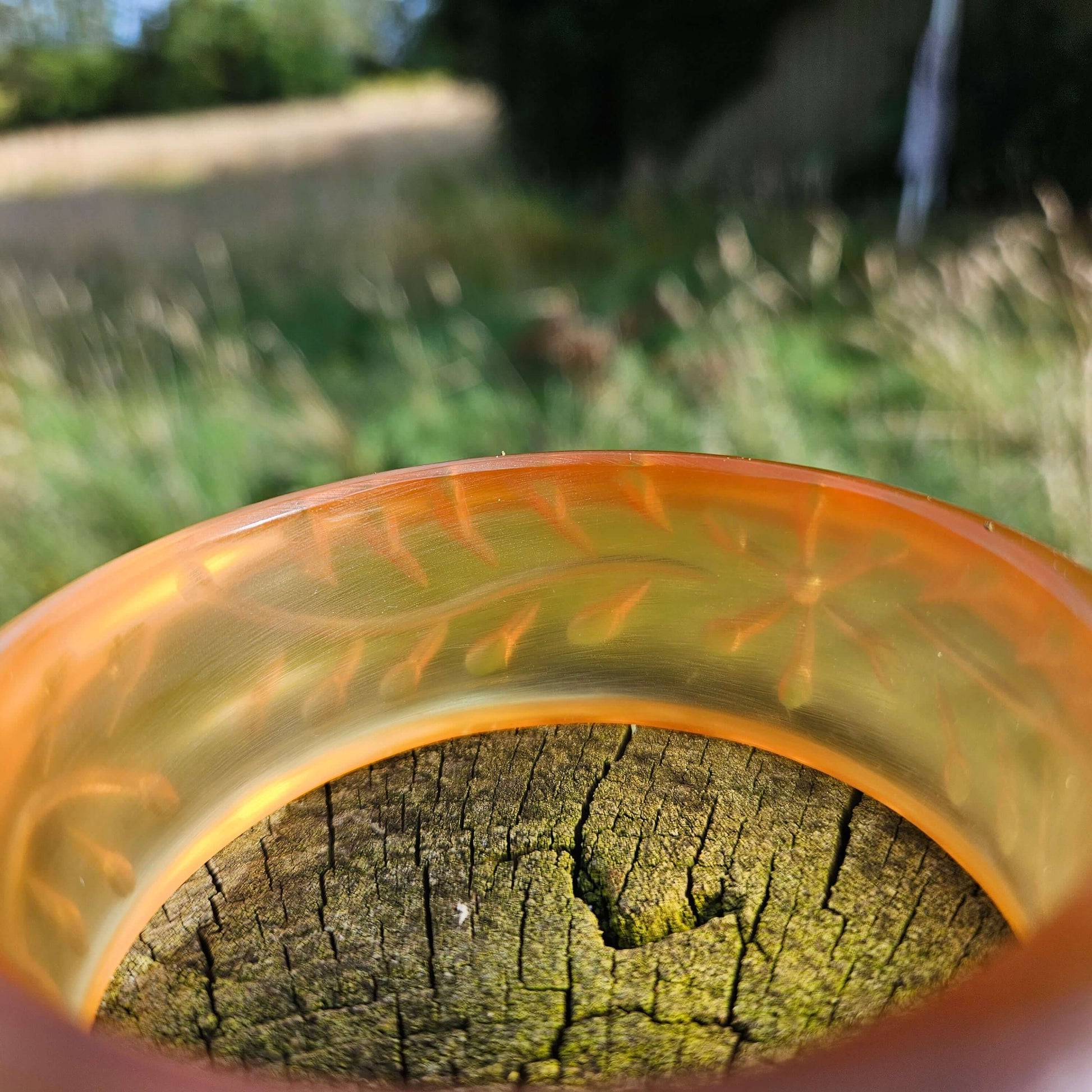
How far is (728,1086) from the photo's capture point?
0.94 feet

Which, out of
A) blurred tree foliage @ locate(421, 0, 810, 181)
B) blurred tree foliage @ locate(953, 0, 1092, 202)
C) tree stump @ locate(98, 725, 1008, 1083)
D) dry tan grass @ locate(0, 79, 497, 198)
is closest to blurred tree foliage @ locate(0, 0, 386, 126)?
dry tan grass @ locate(0, 79, 497, 198)

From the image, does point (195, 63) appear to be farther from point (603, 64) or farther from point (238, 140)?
point (603, 64)

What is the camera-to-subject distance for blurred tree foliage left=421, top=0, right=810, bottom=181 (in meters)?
3.96

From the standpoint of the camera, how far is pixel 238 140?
7.19 m

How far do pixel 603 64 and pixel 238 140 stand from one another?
166 inches

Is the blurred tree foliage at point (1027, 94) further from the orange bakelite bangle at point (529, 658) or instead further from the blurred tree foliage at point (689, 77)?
the orange bakelite bangle at point (529, 658)

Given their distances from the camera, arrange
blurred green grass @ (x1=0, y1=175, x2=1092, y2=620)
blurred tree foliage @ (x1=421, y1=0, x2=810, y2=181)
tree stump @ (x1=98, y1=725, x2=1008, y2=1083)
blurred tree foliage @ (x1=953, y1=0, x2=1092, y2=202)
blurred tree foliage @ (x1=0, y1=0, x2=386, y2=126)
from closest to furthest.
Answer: tree stump @ (x1=98, y1=725, x2=1008, y2=1083) < blurred green grass @ (x1=0, y1=175, x2=1092, y2=620) < blurred tree foliage @ (x1=953, y1=0, x2=1092, y2=202) < blurred tree foliage @ (x1=421, y1=0, x2=810, y2=181) < blurred tree foliage @ (x1=0, y1=0, x2=386, y2=126)

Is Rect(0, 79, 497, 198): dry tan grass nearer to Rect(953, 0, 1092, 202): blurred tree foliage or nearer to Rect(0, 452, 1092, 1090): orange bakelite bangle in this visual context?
Rect(953, 0, 1092, 202): blurred tree foliage

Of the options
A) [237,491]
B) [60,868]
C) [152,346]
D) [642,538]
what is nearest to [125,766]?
[60,868]

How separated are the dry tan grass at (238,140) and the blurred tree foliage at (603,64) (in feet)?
1.73

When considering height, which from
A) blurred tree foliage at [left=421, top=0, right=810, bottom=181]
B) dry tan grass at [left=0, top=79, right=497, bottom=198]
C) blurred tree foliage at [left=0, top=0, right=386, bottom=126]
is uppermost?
blurred tree foliage at [left=0, top=0, right=386, bottom=126]

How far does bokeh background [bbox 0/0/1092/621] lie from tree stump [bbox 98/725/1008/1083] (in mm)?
1196

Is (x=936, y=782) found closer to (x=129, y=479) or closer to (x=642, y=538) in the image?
(x=642, y=538)

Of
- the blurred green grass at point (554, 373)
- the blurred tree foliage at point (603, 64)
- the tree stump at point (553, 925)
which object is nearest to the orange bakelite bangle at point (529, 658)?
the tree stump at point (553, 925)
